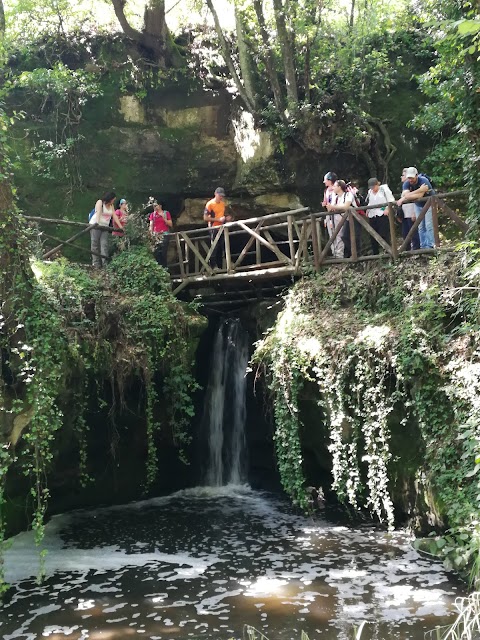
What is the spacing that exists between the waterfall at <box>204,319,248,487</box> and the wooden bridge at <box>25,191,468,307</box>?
106 centimetres

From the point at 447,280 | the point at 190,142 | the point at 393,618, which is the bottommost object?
the point at 393,618

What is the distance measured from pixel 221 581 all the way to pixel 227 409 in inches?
212

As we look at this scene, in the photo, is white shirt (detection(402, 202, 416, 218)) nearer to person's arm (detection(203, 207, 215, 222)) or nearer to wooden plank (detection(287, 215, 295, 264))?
wooden plank (detection(287, 215, 295, 264))

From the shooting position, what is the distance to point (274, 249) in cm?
1105

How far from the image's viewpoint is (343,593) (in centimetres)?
632

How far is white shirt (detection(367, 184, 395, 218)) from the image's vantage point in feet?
35.5

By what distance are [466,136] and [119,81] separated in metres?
9.12

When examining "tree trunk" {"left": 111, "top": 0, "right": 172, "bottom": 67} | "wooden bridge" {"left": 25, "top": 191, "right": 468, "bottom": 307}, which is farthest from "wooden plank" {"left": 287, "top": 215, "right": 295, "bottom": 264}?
"tree trunk" {"left": 111, "top": 0, "right": 172, "bottom": 67}

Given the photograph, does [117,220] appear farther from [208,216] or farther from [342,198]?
[342,198]

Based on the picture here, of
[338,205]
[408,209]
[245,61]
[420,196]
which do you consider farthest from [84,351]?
[245,61]

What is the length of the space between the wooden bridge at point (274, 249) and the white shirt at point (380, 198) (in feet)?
0.76

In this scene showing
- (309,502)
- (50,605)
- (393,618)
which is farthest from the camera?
(309,502)

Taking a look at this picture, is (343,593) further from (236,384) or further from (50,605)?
(236,384)

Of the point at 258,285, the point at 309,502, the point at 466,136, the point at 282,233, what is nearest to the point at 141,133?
the point at 282,233
